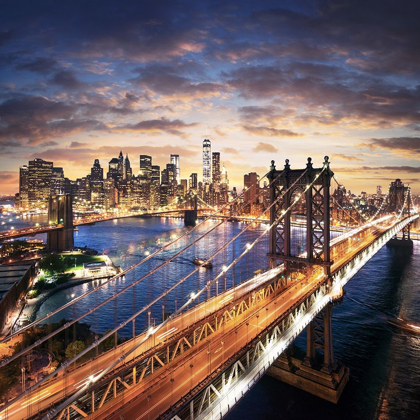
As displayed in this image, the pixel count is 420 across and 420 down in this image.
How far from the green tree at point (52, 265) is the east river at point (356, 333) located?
541 centimetres

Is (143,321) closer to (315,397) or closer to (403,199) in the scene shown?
(315,397)

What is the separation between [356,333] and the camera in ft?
86.4

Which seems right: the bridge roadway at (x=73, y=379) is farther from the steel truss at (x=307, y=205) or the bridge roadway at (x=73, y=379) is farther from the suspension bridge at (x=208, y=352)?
the steel truss at (x=307, y=205)

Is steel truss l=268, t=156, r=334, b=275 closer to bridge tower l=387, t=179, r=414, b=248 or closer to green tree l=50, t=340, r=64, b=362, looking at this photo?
green tree l=50, t=340, r=64, b=362

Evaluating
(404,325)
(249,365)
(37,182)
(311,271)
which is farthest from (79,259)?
(37,182)

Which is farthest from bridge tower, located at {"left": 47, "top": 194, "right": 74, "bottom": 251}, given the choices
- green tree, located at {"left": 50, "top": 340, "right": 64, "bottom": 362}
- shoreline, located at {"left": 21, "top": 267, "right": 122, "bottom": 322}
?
green tree, located at {"left": 50, "top": 340, "right": 64, "bottom": 362}

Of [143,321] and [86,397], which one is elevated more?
[86,397]

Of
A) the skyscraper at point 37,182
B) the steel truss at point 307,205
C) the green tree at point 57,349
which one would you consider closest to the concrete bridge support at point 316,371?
the steel truss at point 307,205

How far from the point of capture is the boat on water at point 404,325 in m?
27.3

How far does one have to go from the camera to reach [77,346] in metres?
20.5

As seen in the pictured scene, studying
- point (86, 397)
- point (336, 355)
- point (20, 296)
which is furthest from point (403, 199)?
point (86, 397)

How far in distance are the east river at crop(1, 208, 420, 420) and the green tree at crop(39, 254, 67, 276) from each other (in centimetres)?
541

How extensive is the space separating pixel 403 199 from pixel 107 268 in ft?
247

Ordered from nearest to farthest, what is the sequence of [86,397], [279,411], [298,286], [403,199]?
[86,397], [279,411], [298,286], [403,199]
